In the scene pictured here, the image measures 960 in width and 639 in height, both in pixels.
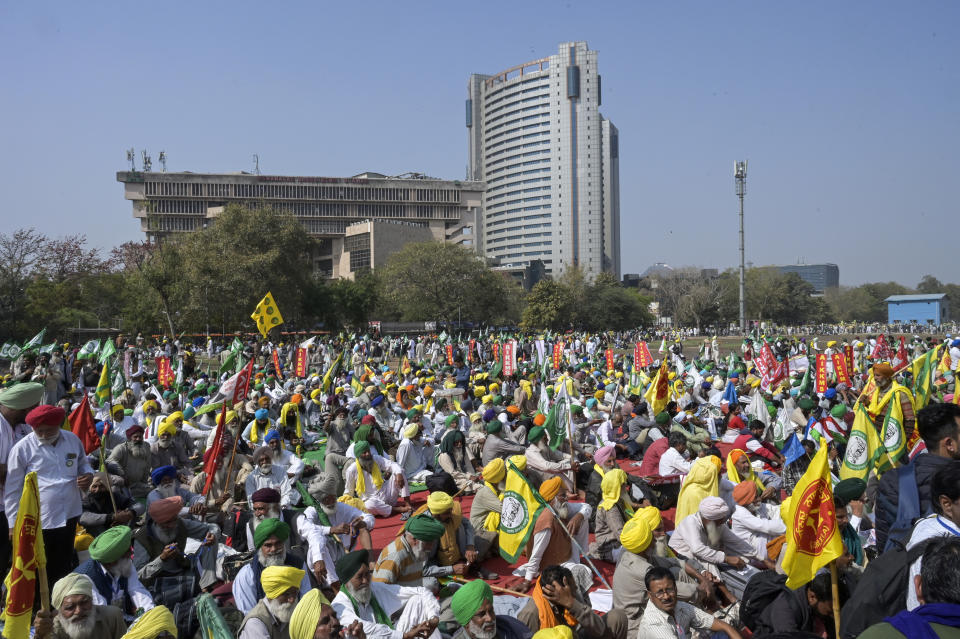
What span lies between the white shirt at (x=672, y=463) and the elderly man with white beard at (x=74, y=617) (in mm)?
6022

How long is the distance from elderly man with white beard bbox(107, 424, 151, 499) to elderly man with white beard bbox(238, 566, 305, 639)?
4.39 metres

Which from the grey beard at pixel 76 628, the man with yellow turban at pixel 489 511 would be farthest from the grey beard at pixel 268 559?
the man with yellow turban at pixel 489 511

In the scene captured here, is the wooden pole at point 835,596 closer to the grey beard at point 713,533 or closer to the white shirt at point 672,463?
the grey beard at point 713,533

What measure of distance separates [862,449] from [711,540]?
6.75 feet

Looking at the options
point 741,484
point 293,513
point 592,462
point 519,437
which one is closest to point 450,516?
point 293,513

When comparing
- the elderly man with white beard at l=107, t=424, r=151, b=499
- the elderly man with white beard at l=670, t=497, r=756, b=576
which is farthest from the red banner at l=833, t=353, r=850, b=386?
the elderly man with white beard at l=107, t=424, r=151, b=499

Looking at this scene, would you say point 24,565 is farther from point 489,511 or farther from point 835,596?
point 835,596

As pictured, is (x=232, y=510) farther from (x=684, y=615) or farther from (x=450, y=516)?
(x=684, y=615)

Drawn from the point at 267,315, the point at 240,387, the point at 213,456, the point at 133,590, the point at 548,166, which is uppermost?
the point at 548,166

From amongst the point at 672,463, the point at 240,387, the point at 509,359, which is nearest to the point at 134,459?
the point at 240,387

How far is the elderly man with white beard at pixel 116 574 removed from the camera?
4.71 m

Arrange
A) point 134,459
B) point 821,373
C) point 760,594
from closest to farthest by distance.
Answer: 1. point 760,594
2. point 134,459
3. point 821,373

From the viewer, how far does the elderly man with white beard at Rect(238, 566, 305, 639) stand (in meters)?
4.09

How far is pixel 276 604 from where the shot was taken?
4145 mm
